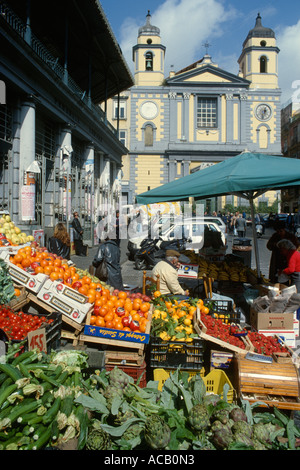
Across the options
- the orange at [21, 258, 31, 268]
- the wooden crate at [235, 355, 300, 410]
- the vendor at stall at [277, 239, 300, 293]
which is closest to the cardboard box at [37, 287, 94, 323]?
the orange at [21, 258, 31, 268]

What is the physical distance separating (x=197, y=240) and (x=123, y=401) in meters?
A: 12.8

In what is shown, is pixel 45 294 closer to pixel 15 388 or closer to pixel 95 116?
pixel 15 388

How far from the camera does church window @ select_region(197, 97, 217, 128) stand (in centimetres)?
4341

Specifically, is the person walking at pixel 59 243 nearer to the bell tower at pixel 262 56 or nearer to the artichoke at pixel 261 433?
the artichoke at pixel 261 433

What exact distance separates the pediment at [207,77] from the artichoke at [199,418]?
143 ft

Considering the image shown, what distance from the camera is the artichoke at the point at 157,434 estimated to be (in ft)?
7.70

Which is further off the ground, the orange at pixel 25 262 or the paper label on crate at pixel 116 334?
the orange at pixel 25 262

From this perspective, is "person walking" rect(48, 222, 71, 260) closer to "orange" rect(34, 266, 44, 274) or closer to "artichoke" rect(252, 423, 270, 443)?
"orange" rect(34, 266, 44, 274)

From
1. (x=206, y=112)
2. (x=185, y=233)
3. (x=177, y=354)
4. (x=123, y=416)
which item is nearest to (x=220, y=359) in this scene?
(x=177, y=354)

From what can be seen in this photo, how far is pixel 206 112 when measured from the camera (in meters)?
43.7

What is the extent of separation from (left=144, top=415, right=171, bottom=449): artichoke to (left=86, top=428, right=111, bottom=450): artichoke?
29 cm

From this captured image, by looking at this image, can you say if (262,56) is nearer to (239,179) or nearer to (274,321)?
Result: (239,179)

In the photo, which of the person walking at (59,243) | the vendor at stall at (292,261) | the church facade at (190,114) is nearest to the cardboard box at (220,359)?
the vendor at stall at (292,261)

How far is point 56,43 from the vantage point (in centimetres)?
1822
